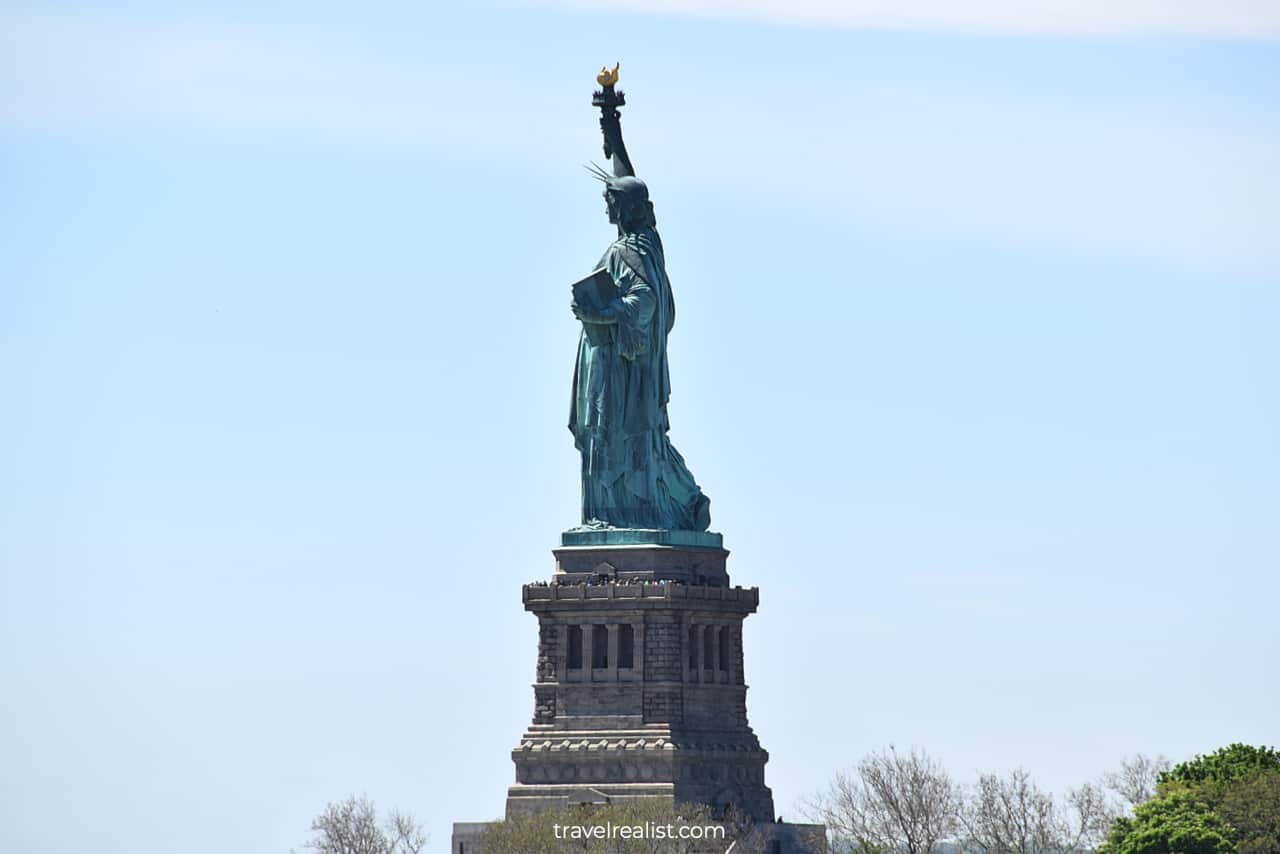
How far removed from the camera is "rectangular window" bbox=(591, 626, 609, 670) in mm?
161625

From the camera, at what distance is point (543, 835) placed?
15350 cm

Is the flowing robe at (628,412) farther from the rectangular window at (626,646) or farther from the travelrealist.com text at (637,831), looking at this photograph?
the travelrealist.com text at (637,831)

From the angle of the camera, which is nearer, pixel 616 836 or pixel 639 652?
pixel 616 836

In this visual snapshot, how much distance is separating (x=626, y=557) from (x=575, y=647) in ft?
14.0

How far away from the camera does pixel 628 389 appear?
536 ft

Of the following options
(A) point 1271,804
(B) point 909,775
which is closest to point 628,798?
(B) point 909,775

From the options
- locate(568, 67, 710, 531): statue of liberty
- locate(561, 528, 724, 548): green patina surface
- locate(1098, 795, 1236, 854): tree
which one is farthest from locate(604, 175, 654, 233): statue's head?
locate(1098, 795, 1236, 854): tree

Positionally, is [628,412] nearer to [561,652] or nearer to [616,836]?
[561,652]

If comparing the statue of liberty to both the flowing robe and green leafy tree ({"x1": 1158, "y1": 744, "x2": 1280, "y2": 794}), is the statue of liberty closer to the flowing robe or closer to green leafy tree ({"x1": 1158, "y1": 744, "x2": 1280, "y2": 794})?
the flowing robe

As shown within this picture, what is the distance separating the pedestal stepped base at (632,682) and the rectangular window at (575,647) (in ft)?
0.14

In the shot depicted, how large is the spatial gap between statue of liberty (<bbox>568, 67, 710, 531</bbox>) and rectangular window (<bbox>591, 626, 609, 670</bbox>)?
4.44 m

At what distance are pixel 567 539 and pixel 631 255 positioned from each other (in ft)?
39.7

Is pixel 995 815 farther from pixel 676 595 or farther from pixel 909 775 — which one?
pixel 676 595

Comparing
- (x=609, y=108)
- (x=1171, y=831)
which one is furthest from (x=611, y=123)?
(x=1171, y=831)
